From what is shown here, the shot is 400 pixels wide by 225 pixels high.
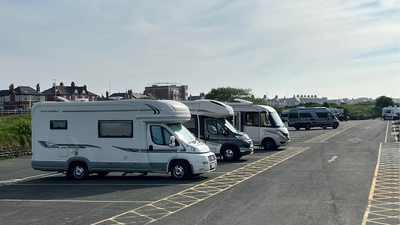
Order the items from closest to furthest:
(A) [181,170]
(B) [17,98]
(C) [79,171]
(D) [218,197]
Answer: (D) [218,197], (A) [181,170], (C) [79,171], (B) [17,98]

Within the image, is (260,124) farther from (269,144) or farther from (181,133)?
(181,133)

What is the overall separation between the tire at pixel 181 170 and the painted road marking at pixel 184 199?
85 cm

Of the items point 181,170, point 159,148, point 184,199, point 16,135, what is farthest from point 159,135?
point 16,135

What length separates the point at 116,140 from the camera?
1584 cm

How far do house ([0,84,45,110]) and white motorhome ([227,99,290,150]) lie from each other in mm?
71351

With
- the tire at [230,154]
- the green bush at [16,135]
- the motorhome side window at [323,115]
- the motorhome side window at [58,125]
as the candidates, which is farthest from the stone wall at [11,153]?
the motorhome side window at [323,115]

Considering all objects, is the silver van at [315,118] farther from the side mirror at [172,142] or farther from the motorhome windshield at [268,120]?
the side mirror at [172,142]

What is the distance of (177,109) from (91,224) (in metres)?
7.02

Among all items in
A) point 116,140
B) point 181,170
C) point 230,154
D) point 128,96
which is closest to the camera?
point 181,170

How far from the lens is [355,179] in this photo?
15.0 m

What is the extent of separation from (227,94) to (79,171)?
8426 centimetres

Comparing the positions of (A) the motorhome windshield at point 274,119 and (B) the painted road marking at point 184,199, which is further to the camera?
(A) the motorhome windshield at point 274,119

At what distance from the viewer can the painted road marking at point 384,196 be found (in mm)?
9547

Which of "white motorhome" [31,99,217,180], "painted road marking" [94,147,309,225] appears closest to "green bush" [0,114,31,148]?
"white motorhome" [31,99,217,180]
